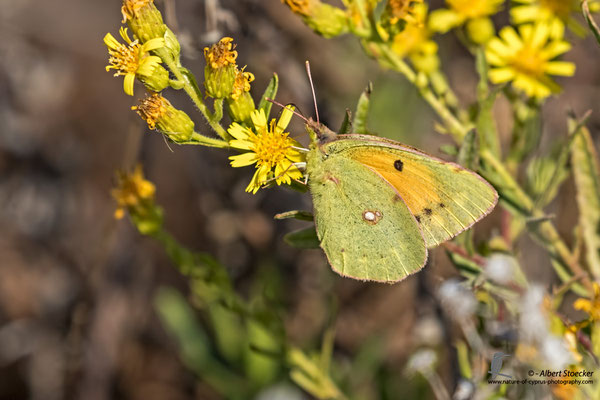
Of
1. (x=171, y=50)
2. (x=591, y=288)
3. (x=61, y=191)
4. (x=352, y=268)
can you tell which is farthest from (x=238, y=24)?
(x=61, y=191)

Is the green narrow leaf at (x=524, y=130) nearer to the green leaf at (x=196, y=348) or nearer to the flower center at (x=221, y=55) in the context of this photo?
the flower center at (x=221, y=55)

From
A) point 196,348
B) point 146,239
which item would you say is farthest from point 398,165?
point 146,239

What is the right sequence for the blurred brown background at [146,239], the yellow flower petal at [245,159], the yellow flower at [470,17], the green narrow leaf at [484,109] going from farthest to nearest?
1. the blurred brown background at [146,239]
2. the yellow flower at [470,17]
3. the green narrow leaf at [484,109]
4. the yellow flower petal at [245,159]

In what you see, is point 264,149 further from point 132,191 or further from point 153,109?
point 132,191

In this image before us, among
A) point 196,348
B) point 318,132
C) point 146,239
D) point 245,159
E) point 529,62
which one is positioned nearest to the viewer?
point 245,159

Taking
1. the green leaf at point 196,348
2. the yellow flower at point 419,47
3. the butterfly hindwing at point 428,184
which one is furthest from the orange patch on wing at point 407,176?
the green leaf at point 196,348

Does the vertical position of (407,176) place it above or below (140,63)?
below

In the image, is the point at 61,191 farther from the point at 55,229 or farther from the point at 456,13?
the point at 456,13
